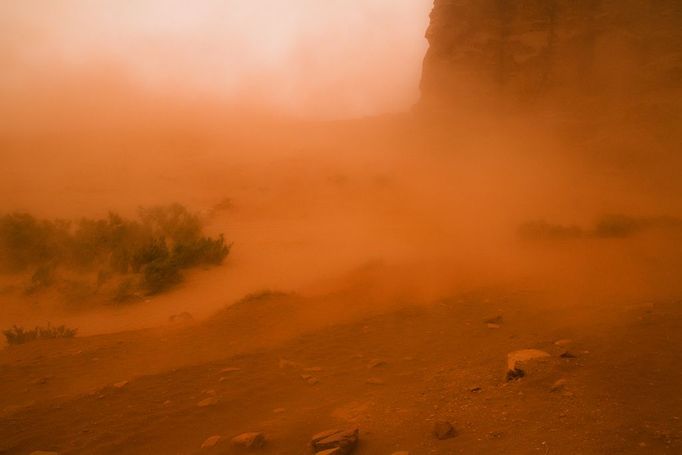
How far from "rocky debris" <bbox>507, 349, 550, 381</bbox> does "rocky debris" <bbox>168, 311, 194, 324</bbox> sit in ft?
18.6

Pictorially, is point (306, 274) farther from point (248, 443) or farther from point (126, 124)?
point (126, 124)

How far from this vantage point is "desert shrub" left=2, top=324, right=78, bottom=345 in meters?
7.31

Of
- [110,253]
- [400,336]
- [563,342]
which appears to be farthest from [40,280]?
[563,342]

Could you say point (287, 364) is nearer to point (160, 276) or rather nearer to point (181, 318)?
point (181, 318)

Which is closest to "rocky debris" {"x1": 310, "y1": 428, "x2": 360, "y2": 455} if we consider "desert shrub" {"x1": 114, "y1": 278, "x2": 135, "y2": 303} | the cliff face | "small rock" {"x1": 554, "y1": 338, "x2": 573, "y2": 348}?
"small rock" {"x1": 554, "y1": 338, "x2": 573, "y2": 348}

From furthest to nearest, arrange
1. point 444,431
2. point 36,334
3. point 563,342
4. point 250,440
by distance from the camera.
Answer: point 36,334, point 563,342, point 250,440, point 444,431

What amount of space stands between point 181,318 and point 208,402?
3691 millimetres

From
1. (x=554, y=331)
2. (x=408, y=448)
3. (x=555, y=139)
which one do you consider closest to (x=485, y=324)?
(x=554, y=331)

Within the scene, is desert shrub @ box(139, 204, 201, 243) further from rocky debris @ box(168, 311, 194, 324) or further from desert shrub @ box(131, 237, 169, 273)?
rocky debris @ box(168, 311, 194, 324)

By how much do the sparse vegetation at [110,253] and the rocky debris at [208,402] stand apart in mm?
5345

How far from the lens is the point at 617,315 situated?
576cm

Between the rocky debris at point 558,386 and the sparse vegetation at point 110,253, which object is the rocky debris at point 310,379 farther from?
the sparse vegetation at point 110,253

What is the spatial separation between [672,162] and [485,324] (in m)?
13.0

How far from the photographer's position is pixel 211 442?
390 cm
